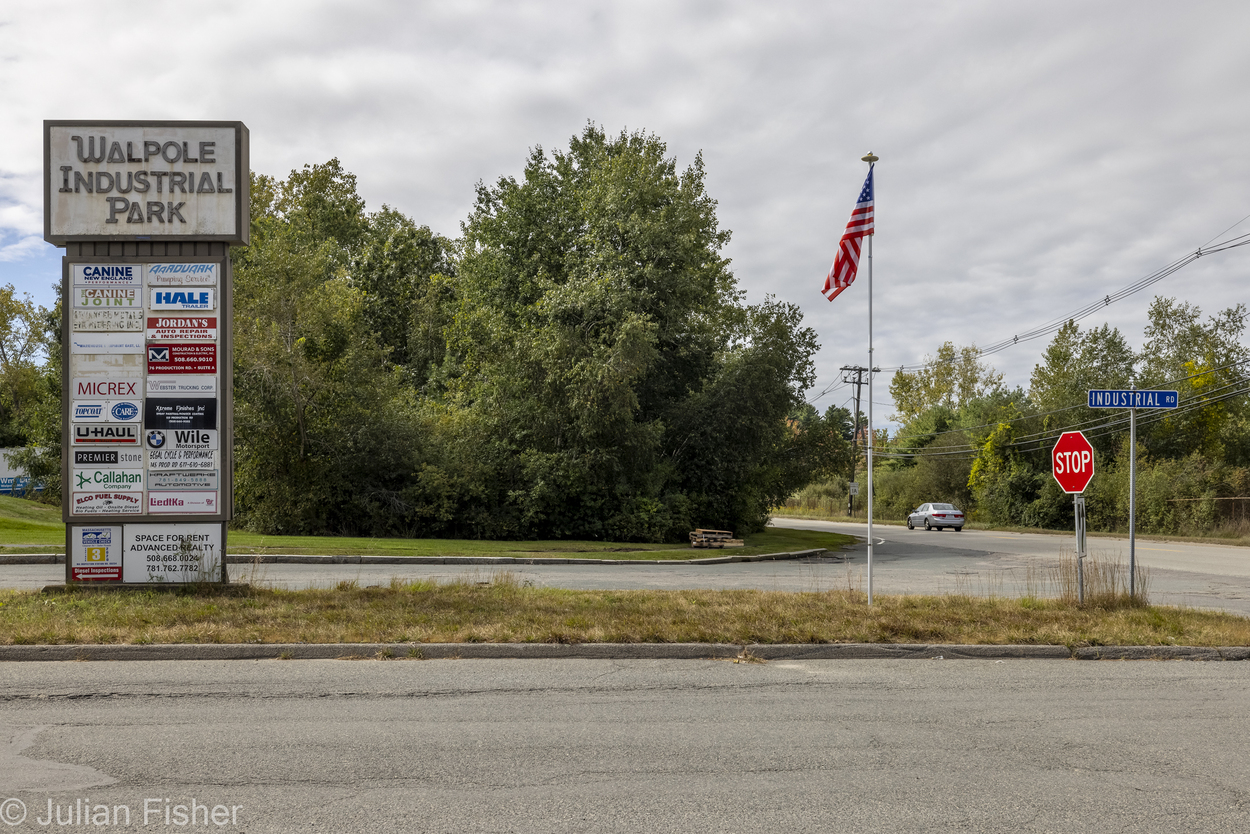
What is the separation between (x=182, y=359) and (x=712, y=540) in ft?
57.8

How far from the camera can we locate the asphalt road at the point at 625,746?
4.43 meters

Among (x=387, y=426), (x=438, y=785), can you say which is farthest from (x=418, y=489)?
(x=438, y=785)

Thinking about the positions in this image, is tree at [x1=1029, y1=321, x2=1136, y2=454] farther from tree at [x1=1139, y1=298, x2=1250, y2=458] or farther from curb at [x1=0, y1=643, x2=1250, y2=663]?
curb at [x1=0, y1=643, x2=1250, y2=663]

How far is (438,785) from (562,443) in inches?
915

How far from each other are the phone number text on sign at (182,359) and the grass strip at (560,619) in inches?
118

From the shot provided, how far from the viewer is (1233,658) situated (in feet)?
28.9

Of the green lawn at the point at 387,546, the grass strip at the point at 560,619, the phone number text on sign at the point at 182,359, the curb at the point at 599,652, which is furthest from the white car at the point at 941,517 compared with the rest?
the phone number text on sign at the point at 182,359

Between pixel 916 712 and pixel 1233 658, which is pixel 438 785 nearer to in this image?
pixel 916 712

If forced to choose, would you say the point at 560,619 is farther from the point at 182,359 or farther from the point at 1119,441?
the point at 1119,441

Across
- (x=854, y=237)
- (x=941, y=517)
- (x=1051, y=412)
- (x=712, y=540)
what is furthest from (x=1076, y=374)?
(x=854, y=237)

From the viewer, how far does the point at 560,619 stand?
942cm

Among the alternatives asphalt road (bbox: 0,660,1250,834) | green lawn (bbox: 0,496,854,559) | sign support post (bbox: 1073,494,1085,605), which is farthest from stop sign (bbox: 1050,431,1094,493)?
green lawn (bbox: 0,496,854,559)

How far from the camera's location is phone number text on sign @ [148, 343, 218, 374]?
11.4 m

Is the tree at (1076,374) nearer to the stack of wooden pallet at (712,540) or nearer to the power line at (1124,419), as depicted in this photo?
the power line at (1124,419)
